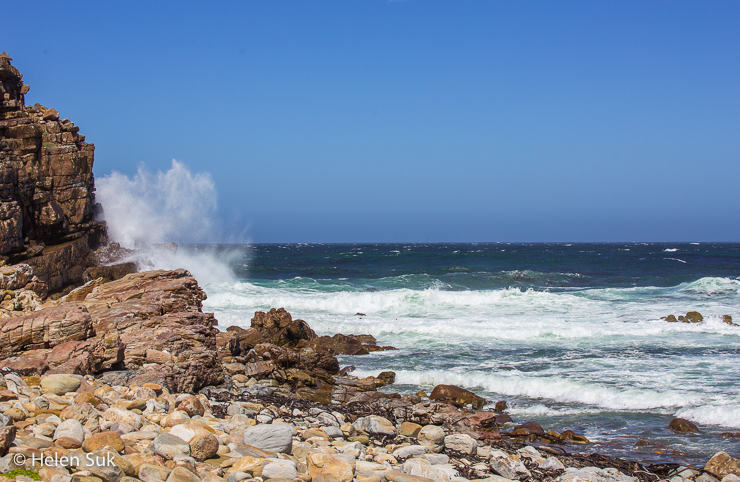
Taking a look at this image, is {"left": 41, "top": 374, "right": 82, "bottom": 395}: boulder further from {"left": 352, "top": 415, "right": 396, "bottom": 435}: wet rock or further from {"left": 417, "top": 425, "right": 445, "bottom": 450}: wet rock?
{"left": 417, "top": 425, "right": 445, "bottom": 450}: wet rock

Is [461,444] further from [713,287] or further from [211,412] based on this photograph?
[713,287]

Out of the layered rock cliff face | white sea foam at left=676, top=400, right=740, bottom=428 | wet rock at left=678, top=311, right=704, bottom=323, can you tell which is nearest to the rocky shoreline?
white sea foam at left=676, top=400, right=740, bottom=428

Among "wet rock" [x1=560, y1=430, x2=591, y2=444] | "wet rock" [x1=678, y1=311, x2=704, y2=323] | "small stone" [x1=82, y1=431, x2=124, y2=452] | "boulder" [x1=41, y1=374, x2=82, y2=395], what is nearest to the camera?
"small stone" [x1=82, y1=431, x2=124, y2=452]

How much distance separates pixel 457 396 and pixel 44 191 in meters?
15.5

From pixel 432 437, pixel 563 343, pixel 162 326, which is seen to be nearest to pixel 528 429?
pixel 432 437

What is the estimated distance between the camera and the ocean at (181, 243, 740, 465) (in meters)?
8.26

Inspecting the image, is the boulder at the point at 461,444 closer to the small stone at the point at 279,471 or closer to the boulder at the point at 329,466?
the boulder at the point at 329,466

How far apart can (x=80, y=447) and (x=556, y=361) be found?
10739mm

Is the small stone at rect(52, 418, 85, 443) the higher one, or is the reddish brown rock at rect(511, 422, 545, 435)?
the small stone at rect(52, 418, 85, 443)

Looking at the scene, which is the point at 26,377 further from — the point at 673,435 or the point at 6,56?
the point at 6,56

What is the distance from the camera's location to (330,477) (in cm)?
419

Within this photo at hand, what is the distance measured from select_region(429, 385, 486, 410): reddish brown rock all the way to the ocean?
0.59 meters

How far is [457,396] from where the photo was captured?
364 inches

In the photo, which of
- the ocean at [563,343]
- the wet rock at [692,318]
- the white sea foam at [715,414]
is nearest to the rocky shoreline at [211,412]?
the white sea foam at [715,414]
